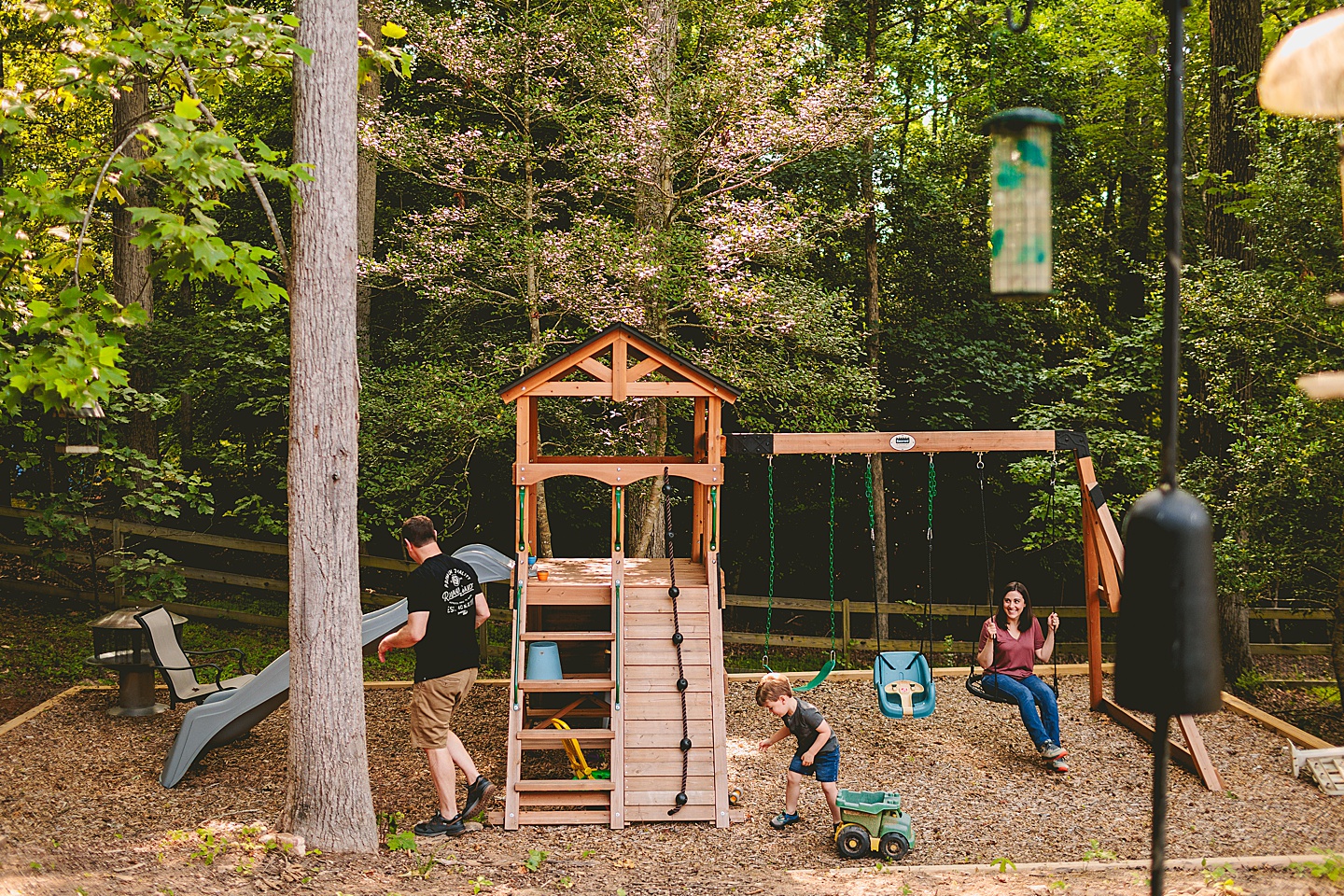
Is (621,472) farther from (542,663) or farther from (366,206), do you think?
(366,206)

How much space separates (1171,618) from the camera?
2.38m

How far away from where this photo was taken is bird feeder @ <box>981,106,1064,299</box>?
2930mm

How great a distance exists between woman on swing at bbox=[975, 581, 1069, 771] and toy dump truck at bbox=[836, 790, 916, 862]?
1.84m

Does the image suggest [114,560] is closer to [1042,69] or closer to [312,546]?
[312,546]

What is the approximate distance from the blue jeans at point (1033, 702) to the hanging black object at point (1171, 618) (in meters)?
4.91

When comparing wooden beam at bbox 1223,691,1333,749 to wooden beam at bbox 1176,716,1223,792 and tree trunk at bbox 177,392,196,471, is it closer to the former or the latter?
wooden beam at bbox 1176,716,1223,792

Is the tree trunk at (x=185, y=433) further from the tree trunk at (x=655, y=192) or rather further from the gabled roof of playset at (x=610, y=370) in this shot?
the gabled roof of playset at (x=610, y=370)

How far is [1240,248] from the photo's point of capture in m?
9.23

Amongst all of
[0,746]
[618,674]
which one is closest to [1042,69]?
[618,674]

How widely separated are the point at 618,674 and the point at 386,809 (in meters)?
1.73

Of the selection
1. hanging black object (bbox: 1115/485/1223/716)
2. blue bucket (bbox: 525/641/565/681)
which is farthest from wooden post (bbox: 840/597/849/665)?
hanging black object (bbox: 1115/485/1223/716)

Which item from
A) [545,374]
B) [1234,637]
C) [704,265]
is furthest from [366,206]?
[1234,637]

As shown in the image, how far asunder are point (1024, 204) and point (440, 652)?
4.33 m

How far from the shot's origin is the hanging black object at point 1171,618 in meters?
2.37
